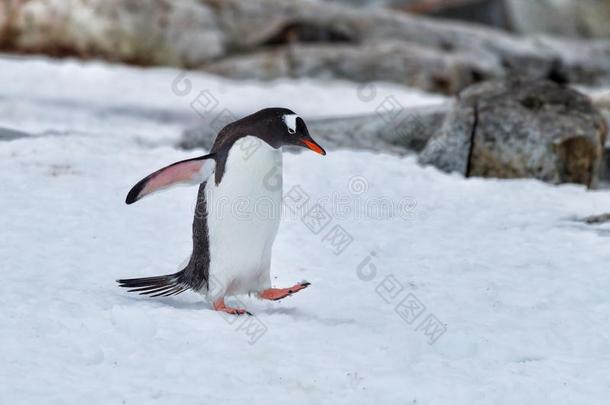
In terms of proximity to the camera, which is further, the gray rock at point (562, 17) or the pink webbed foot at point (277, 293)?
the gray rock at point (562, 17)

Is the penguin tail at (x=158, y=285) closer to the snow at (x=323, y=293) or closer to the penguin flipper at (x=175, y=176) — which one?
the snow at (x=323, y=293)

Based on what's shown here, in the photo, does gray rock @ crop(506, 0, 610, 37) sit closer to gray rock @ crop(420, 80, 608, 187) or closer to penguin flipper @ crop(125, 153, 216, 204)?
gray rock @ crop(420, 80, 608, 187)

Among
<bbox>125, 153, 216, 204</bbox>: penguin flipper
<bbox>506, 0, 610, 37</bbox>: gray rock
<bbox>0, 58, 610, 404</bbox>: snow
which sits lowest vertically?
<bbox>0, 58, 610, 404</bbox>: snow

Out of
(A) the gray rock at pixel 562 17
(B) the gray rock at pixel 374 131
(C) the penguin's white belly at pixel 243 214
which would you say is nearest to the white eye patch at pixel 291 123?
(C) the penguin's white belly at pixel 243 214

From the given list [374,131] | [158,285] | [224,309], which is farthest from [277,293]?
[374,131]

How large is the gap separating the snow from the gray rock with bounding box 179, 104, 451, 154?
0.60 m

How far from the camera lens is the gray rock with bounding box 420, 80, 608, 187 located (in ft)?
26.2

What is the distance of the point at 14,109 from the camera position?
1100 cm

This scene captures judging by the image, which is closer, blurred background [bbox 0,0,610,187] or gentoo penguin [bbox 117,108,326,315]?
gentoo penguin [bbox 117,108,326,315]

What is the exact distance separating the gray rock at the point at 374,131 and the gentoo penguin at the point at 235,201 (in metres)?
4.09

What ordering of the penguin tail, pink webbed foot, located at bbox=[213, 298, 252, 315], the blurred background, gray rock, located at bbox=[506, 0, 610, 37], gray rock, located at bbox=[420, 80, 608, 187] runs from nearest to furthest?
1. pink webbed foot, located at bbox=[213, 298, 252, 315]
2. the penguin tail
3. gray rock, located at bbox=[420, 80, 608, 187]
4. the blurred background
5. gray rock, located at bbox=[506, 0, 610, 37]

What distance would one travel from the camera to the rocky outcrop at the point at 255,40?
14844mm

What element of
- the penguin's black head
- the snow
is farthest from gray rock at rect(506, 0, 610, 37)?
the penguin's black head

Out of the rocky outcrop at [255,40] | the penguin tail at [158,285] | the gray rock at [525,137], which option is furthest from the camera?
the rocky outcrop at [255,40]
